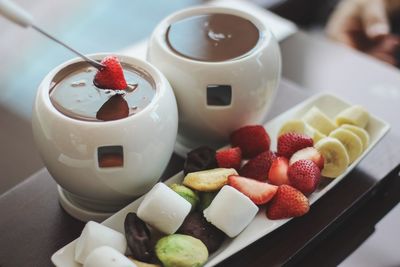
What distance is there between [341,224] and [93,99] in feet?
1.44

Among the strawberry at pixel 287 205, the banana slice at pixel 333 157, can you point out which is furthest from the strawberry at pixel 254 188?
the banana slice at pixel 333 157

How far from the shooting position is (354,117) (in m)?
0.95

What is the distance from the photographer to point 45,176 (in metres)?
0.90

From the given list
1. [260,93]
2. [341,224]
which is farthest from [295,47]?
[341,224]

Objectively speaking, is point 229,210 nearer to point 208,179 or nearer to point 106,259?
point 208,179

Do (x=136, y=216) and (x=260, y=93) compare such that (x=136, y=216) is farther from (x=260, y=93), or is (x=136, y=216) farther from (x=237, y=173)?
(x=260, y=93)

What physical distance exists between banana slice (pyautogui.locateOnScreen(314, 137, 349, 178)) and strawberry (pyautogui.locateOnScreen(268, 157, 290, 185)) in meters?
0.07

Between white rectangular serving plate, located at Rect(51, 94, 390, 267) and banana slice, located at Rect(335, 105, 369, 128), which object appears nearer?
white rectangular serving plate, located at Rect(51, 94, 390, 267)

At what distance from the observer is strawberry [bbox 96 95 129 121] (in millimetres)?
745

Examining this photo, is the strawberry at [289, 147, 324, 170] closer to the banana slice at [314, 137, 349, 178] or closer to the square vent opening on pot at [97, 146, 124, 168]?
the banana slice at [314, 137, 349, 178]

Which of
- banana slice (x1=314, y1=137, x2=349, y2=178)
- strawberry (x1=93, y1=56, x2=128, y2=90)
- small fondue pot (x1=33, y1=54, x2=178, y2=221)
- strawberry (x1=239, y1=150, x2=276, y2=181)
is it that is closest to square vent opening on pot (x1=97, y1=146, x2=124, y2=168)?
small fondue pot (x1=33, y1=54, x2=178, y2=221)

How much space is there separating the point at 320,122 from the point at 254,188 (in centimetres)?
23

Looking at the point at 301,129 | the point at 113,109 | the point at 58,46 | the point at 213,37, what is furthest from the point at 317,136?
the point at 58,46

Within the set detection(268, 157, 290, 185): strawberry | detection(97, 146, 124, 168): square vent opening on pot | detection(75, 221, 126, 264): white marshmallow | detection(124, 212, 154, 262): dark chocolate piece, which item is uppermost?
detection(268, 157, 290, 185): strawberry
